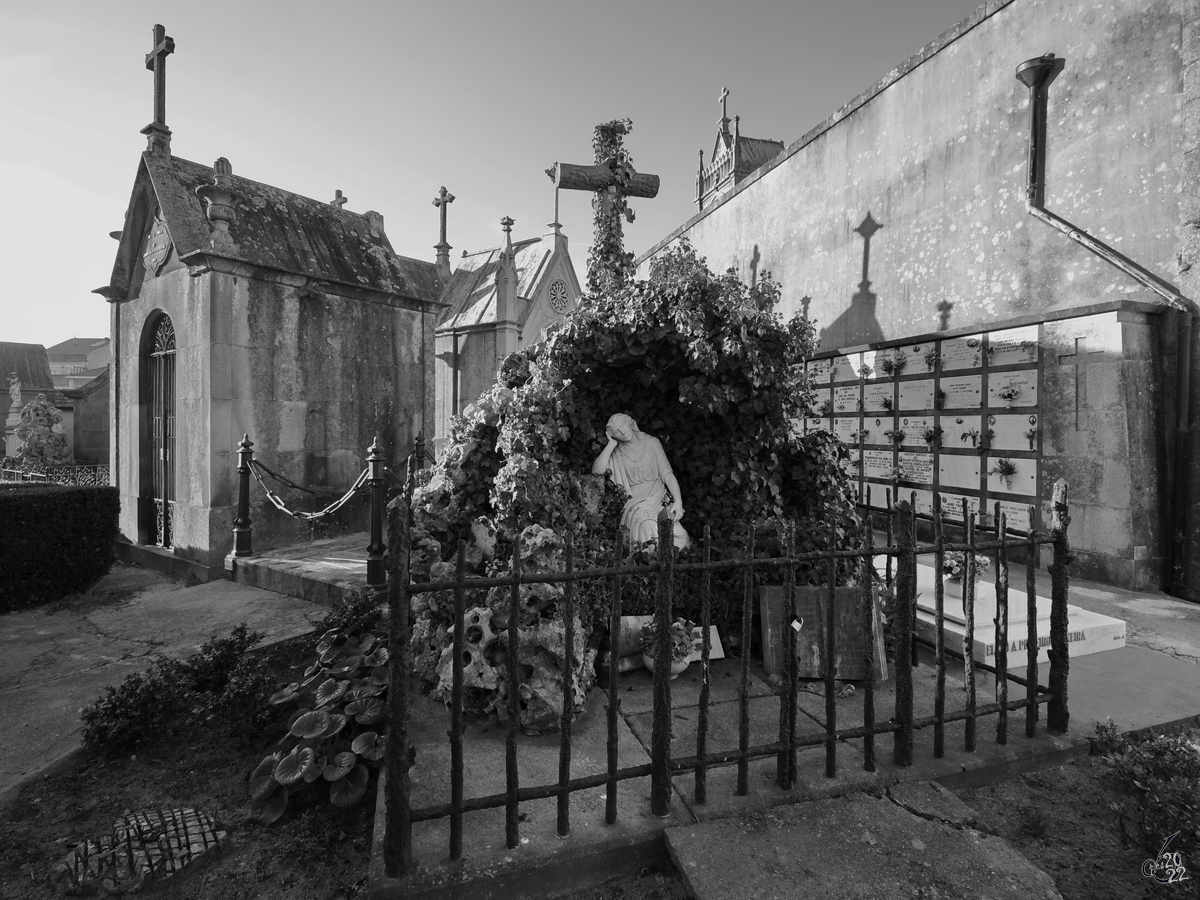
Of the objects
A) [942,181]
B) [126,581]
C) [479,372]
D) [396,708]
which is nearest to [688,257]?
[396,708]

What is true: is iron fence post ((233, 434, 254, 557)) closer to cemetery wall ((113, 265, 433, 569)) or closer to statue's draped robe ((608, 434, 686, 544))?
cemetery wall ((113, 265, 433, 569))

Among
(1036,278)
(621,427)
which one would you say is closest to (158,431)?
(621,427)

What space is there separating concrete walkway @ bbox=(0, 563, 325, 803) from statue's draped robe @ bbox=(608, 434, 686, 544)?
2831 mm

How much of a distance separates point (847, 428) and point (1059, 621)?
7.18 meters

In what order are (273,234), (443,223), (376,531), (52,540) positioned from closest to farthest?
(376,531) → (52,540) → (273,234) → (443,223)

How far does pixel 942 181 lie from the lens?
898 cm

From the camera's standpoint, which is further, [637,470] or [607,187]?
[607,187]

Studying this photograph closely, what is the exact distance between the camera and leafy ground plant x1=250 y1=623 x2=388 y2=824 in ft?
9.17

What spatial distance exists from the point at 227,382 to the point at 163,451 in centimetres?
188

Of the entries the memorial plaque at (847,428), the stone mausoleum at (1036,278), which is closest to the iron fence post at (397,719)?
the stone mausoleum at (1036,278)

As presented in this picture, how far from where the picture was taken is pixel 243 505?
7.10 m

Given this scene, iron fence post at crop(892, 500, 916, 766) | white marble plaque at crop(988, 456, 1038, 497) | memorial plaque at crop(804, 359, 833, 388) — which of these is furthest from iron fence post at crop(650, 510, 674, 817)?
memorial plaque at crop(804, 359, 833, 388)

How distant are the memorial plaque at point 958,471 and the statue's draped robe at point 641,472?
5.16 metres

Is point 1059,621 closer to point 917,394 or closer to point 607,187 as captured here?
point 607,187
